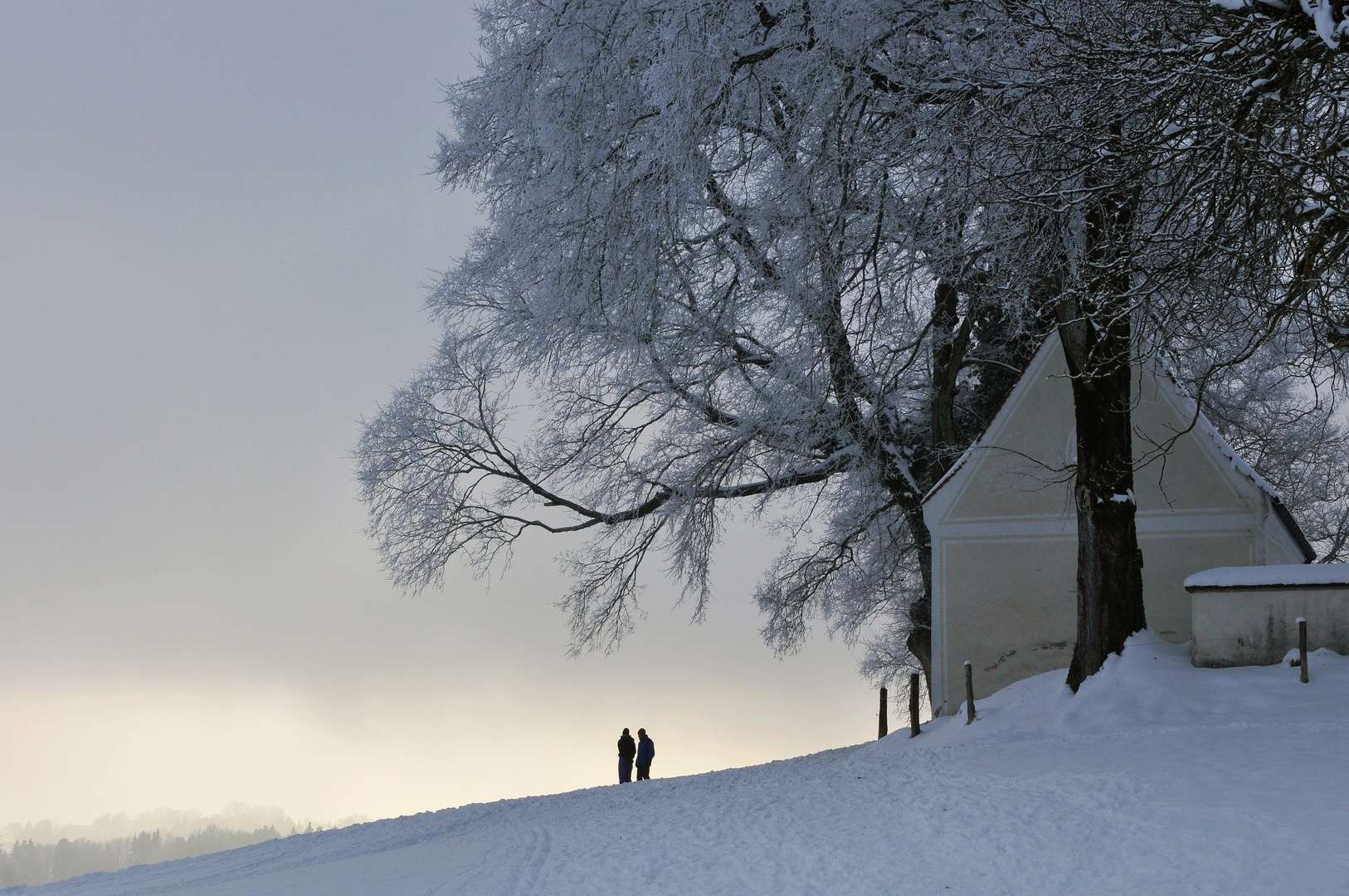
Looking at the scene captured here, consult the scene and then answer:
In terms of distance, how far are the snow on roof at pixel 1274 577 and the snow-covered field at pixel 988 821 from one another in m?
0.92

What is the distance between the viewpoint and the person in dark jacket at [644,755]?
22.2 meters

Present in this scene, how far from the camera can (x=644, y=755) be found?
2222cm

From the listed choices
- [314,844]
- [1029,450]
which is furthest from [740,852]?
[1029,450]

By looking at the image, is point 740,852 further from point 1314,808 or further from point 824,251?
point 824,251

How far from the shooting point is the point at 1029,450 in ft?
59.0

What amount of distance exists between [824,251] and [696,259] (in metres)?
3.54

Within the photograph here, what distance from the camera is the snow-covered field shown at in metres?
7.70

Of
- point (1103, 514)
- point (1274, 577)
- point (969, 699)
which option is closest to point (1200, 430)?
point (1274, 577)

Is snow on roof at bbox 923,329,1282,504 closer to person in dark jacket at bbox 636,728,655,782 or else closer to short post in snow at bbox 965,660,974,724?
short post in snow at bbox 965,660,974,724

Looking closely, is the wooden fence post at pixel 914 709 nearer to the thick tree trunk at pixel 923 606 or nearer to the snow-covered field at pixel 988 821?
the snow-covered field at pixel 988 821

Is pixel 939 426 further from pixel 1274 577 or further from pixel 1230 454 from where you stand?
pixel 1274 577

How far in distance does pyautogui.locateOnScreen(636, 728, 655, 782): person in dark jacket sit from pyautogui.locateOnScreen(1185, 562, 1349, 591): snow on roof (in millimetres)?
11400

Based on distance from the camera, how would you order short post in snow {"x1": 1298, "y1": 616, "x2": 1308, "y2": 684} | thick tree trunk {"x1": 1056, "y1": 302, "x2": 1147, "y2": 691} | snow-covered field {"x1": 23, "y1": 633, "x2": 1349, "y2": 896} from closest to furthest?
snow-covered field {"x1": 23, "y1": 633, "x2": 1349, "y2": 896} → short post in snow {"x1": 1298, "y1": 616, "x2": 1308, "y2": 684} → thick tree trunk {"x1": 1056, "y1": 302, "x2": 1147, "y2": 691}

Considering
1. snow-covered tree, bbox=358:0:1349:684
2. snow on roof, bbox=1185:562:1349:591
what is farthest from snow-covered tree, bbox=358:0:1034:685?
snow on roof, bbox=1185:562:1349:591
